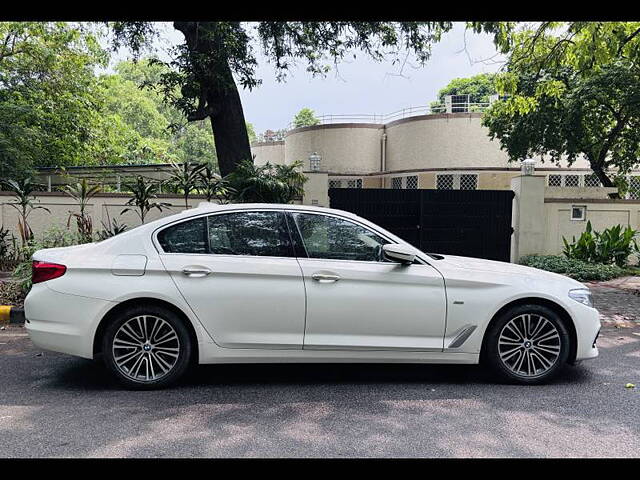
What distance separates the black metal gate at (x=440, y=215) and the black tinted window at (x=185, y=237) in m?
6.35

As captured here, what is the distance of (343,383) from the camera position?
471cm

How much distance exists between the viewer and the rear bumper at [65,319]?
14.5 ft

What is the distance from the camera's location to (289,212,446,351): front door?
14.8 feet

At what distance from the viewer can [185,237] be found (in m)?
4.70

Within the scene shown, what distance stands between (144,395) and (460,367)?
9.84 ft

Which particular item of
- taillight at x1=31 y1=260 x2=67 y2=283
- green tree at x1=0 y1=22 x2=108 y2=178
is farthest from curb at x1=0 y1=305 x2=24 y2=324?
green tree at x1=0 y1=22 x2=108 y2=178

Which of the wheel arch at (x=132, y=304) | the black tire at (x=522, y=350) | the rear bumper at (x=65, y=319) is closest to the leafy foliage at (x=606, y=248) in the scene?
the black tire at (x=522, y=350)

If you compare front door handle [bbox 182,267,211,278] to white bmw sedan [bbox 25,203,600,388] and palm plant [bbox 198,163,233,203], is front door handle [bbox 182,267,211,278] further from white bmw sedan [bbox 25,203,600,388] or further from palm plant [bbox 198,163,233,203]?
palm plant [bbox 198,163,233,203]

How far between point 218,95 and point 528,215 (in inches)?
283

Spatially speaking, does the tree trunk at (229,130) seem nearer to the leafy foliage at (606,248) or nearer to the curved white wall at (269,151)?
the leafy foliage at (606,248)

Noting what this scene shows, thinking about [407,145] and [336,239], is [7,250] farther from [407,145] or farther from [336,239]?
[407,145]
